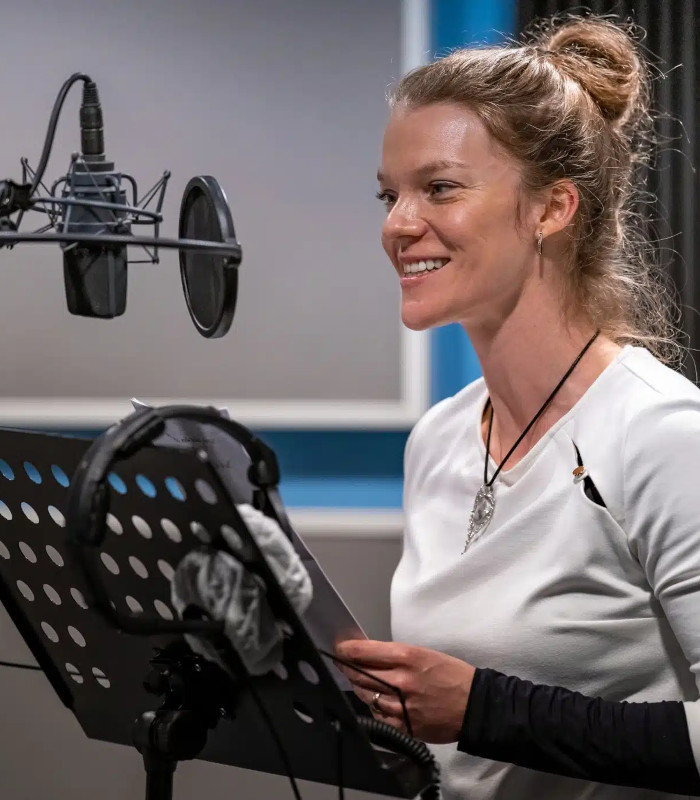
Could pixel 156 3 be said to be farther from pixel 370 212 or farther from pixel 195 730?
pixel 195 730

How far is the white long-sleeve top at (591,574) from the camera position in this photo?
115 centimetres

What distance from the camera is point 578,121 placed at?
1394 millimetres

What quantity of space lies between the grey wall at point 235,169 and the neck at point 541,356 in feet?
2.78

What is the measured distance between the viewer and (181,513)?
85 cm

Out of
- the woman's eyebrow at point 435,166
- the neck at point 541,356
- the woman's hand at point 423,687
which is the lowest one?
the woman's hand at point 423,687

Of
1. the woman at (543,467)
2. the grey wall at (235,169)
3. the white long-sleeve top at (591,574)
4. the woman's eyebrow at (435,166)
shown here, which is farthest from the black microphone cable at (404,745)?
the grey wall at (235,169)

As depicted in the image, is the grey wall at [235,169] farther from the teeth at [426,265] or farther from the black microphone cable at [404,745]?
the black microphone cable at [404,745]

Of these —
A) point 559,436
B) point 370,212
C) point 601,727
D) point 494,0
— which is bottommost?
point 601,727

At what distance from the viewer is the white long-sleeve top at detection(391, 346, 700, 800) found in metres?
1.15

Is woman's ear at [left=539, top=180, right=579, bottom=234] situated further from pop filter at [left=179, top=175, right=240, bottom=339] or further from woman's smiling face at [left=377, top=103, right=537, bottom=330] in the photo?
pop filter at [left=179, top=175, right=240, bottom=339]

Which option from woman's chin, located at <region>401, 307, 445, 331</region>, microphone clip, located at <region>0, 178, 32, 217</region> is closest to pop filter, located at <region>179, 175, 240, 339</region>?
microphone clip, located at <region>0, 178, 32, 217</region>

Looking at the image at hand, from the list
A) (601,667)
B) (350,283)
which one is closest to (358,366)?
(350,283)

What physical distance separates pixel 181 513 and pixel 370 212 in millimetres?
1483

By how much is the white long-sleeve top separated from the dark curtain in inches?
35.7
